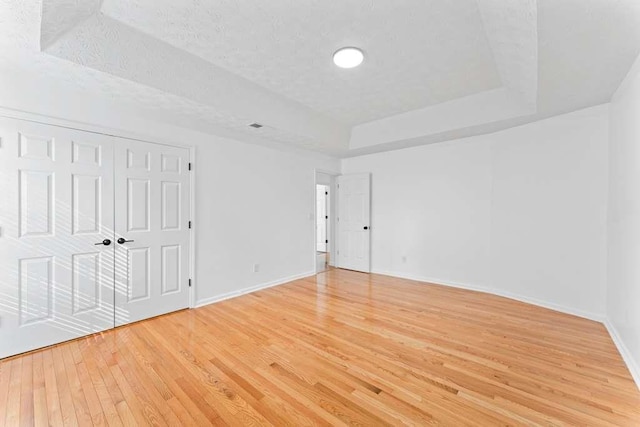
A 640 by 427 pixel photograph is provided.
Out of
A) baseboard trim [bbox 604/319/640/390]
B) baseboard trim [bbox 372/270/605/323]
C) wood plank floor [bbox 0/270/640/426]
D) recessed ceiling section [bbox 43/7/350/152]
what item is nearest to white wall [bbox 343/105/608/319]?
baseboard trim [bbox 372/270/605/323]

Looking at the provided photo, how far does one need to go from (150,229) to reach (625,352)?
4.88 metres

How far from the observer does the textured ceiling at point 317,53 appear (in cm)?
179

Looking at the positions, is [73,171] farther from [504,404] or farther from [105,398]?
[504,404]

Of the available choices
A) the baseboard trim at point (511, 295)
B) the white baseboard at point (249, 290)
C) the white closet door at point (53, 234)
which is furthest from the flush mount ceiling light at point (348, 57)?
the baseboard trim at point (511, 295)

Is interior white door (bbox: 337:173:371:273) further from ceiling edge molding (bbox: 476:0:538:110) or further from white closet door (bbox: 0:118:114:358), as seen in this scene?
white closet door (bbox: 0:118:114:358)

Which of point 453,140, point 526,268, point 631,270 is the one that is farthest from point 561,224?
point 453,140

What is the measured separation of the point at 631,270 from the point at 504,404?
1683 mm

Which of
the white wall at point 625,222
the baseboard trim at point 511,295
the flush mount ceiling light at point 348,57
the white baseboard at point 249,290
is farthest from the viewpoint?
the white baseboard at point 249,290

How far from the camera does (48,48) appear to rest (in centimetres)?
195

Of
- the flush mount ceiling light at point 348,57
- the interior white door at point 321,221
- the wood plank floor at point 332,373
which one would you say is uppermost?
the flush mount ceiling light at point 348,57

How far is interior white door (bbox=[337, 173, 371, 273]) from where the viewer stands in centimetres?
555

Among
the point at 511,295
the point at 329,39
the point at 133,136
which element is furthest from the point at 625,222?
the point at 133,136

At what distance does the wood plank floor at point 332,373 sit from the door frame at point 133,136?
0.62m

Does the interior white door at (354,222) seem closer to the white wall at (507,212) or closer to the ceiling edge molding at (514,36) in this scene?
the white wall at (507,212)
